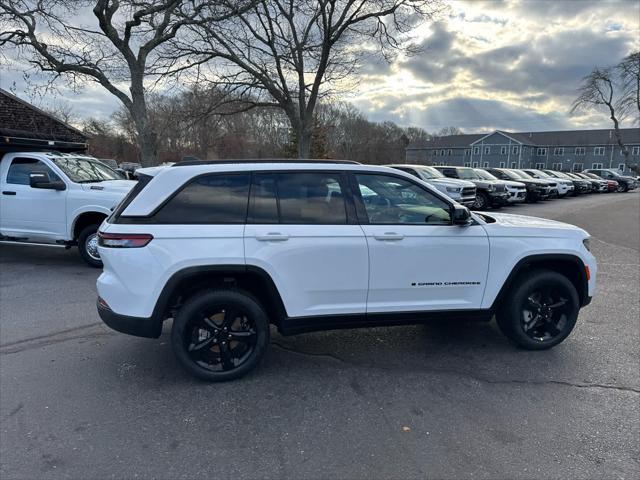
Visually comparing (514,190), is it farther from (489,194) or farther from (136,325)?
(136,325)

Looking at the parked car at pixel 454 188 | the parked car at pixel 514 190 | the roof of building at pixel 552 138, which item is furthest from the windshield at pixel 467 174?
the roof of building at pixel 552 138

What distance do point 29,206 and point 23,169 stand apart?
75 centimetres

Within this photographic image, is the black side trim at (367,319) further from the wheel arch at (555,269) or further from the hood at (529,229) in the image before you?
the hood at (529,229)

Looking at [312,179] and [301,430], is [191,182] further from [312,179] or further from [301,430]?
[301,430]

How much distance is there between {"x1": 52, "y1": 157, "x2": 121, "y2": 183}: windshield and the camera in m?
7.52

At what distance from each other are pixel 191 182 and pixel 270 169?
661mm

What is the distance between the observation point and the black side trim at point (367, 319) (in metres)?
3.50

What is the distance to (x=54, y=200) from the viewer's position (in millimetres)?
7270

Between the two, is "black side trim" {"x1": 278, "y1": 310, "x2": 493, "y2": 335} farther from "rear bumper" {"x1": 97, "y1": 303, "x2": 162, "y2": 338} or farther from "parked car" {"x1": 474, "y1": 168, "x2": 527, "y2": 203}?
"parked car" {"x1": 474, "y1": 168, "x2": 527, "y2": 203}

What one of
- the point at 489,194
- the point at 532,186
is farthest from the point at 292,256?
the point at 532,186

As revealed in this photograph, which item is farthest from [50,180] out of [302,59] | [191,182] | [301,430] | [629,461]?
[302,59]

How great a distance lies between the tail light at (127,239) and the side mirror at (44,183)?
4.93 metres

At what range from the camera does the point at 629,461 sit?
2.54m

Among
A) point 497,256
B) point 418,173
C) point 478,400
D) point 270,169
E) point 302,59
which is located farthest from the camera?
point 302,59
